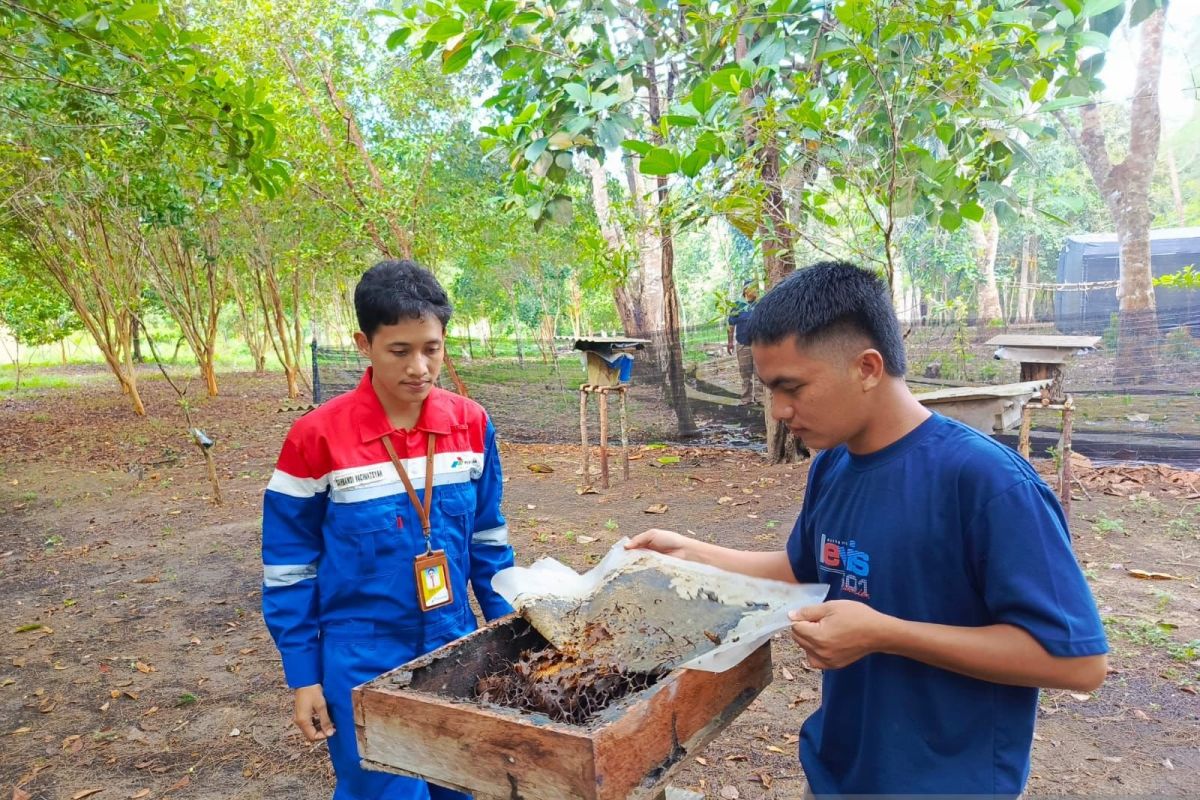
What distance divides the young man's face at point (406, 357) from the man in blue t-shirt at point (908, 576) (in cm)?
98

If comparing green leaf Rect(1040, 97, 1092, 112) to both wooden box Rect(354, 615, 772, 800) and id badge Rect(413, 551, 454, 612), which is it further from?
id badge Rect(413, 551, 454, 612)

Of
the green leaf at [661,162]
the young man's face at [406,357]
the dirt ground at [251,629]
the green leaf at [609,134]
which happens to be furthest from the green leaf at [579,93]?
the dirt ground at [251,629]

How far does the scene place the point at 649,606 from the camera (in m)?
1.83

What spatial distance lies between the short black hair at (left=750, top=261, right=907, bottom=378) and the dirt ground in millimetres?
2369

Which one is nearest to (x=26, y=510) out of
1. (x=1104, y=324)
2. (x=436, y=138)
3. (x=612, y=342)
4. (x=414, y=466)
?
(x=612, y=342)

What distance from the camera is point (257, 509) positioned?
8430 millimetres

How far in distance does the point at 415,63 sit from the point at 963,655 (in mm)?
12498

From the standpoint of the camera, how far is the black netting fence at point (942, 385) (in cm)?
841

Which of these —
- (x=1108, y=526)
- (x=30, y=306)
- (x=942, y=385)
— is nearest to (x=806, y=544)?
(x=1108, y=526)

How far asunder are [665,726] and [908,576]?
1.69ft

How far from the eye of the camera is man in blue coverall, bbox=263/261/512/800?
208 cm

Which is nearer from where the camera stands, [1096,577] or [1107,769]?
[1107,769]

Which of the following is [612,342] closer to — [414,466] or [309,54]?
[414,466]

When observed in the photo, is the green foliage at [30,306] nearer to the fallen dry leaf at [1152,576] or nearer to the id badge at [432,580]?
the id badge at [432,580]
